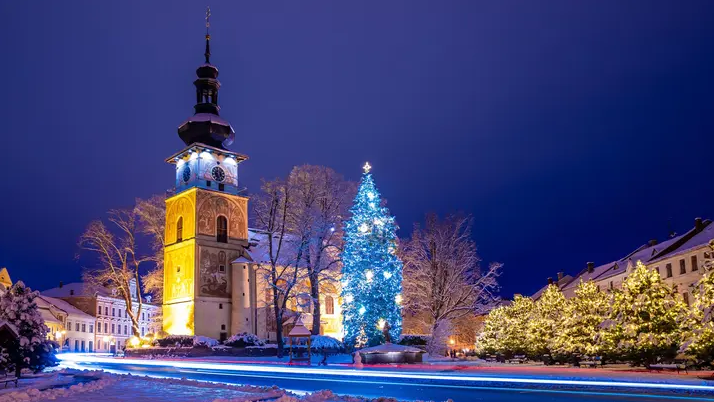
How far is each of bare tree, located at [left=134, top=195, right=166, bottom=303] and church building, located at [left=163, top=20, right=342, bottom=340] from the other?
1581mm

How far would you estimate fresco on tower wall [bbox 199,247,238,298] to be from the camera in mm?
56188

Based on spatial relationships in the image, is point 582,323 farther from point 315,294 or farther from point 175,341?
point 175,341

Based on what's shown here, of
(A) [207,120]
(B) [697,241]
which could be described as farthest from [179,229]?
(B) [697,241]

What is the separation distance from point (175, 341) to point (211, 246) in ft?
34.3

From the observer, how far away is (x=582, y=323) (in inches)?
1217

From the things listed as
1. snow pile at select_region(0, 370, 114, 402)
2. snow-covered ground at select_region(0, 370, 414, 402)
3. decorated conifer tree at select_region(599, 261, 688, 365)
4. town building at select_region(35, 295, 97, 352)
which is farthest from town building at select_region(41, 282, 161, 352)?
decorated conifer tree at select_region(599, 261, 688, 365)

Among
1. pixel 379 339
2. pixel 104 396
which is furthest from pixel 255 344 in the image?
pixel 104 396

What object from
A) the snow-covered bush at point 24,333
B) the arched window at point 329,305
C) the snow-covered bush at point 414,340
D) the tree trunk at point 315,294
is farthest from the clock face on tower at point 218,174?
the snow-covered bush at point 24,333

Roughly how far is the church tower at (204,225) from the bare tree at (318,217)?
1035cm

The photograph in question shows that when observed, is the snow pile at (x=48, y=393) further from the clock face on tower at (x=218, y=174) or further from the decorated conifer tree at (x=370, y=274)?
the clock face on tower at (x=218, y=174)

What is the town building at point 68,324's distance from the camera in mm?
80000

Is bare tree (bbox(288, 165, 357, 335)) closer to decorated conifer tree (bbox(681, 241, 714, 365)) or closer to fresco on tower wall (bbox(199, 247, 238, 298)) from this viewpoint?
fresco on tower wall (bbox(199, 247, 238, 298))

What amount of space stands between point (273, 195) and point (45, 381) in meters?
28.3

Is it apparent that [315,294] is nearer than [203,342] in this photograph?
No
